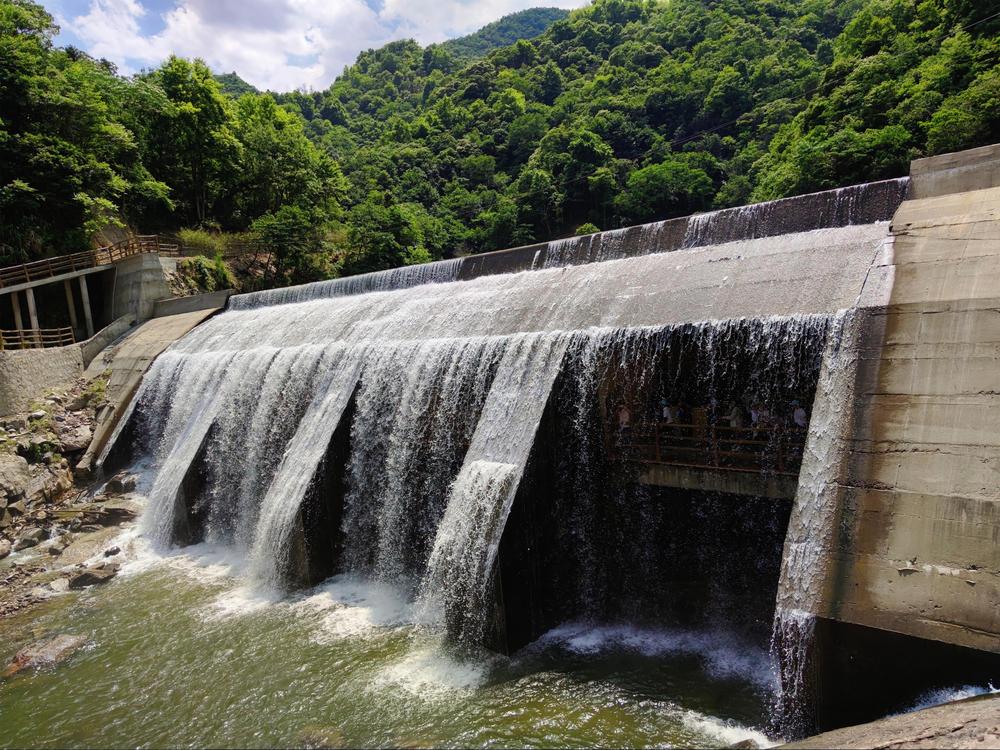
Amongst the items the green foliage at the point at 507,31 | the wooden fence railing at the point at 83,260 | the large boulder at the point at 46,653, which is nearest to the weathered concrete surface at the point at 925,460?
the large boulder at the point at 46,653

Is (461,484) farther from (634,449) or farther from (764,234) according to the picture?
(764,234)

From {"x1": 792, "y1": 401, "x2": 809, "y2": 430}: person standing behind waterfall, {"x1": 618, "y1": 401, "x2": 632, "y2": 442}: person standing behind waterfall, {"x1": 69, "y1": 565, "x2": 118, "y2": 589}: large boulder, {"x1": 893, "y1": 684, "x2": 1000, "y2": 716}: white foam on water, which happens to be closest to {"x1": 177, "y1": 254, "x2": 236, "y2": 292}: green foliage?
{"x1": 69, "y1": 565, "x2": 118, "y2": 589}: large boulder

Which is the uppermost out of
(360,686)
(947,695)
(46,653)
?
(947,695)

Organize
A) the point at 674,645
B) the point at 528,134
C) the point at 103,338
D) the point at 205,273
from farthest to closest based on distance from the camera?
the point at 528,134 → the point at 205,273 → the point at 103,338 → the point at 674,645

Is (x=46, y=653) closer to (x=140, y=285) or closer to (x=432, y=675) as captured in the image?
(x=432, y=675)

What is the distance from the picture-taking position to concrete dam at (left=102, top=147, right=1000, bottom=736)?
450 centimetres

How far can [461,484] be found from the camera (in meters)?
7.16

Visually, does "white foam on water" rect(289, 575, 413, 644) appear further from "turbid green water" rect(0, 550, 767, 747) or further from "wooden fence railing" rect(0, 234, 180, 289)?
"wooden fence railing" rect(0, 234, 180, 289)

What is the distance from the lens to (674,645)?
638 cm

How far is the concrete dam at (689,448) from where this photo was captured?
4500 mm

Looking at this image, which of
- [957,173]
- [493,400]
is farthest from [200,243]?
[957,173]

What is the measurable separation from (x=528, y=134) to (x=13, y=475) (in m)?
52.2

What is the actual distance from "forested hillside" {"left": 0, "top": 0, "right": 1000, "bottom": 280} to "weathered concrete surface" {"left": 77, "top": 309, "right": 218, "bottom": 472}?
5.04 m

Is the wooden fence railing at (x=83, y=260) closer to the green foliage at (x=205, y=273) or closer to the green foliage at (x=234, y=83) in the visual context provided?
the green foliage at (x=205, y=273)
